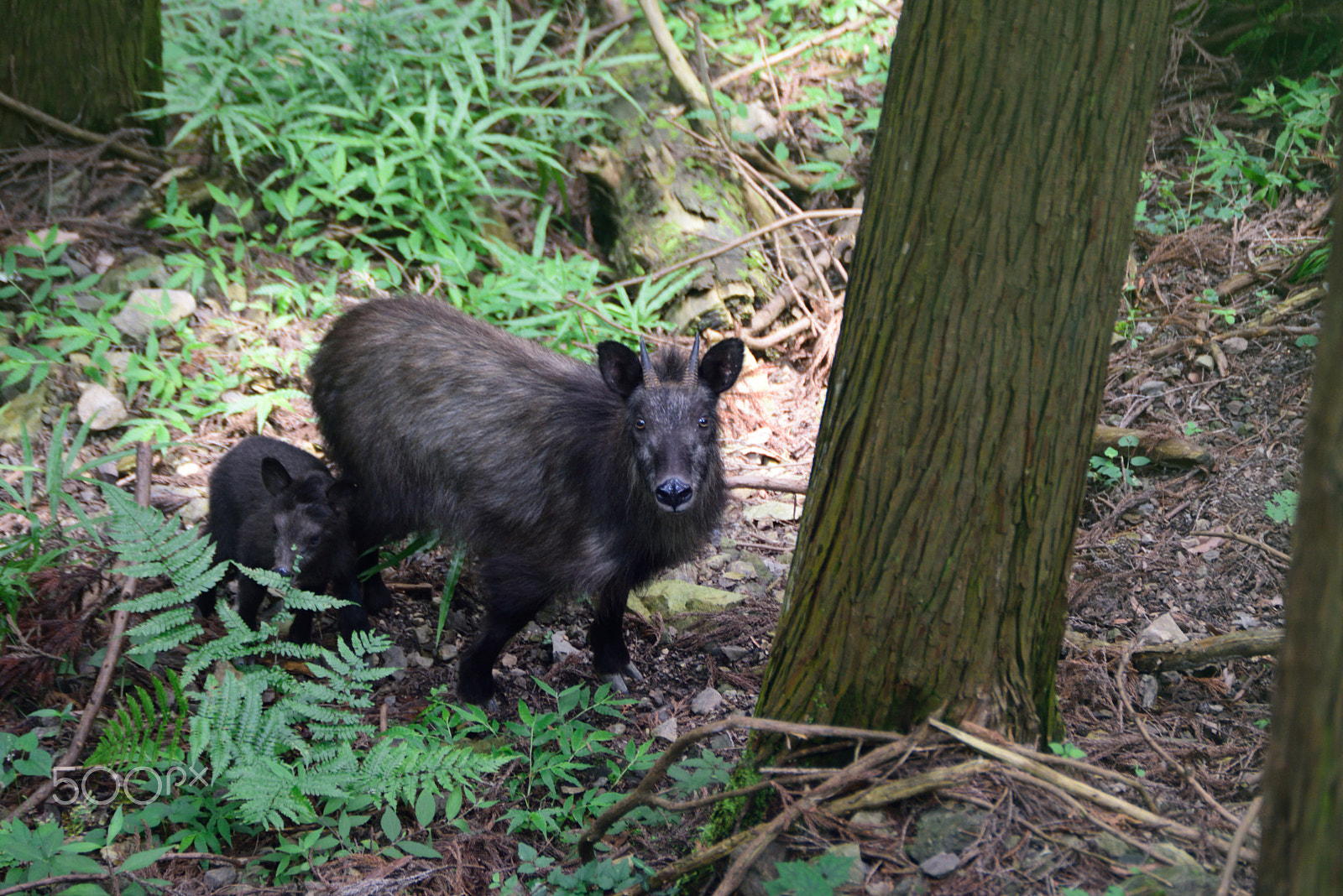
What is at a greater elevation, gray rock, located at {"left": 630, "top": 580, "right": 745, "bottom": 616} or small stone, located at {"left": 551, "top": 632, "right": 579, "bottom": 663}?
gray rock, located at {"left": 630, "top": 580, "right": 745, "bottom": 616}

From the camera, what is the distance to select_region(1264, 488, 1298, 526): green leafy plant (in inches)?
176

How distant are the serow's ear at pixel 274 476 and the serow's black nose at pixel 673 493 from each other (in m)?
1.95

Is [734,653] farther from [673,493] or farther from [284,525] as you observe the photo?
[284,525]

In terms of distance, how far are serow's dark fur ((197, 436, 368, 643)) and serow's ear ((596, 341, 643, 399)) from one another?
1561 millimetres

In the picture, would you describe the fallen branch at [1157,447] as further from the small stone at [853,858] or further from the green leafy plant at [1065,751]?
the small stone at [853,858]

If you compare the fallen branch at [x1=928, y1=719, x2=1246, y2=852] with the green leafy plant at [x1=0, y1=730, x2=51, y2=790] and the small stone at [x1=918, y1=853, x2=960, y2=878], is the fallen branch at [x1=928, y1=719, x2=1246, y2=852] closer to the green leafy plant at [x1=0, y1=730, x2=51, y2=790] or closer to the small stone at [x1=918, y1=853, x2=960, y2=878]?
the small stone at [x1=918, y1=853, x2=960, y2=878]

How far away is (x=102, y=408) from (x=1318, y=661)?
6247mm

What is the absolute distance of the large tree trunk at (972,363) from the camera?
7.97 ft

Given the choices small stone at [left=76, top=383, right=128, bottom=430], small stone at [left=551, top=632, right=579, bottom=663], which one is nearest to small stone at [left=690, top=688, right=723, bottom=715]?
small stone at [left=551, top=632, right=579, bottom=663]

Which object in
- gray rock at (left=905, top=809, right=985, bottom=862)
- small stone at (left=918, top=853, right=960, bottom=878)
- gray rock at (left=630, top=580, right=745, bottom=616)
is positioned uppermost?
gray rock at (left=905, top=809, right=985, bottom=862)

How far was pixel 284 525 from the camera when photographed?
4688 millimetres

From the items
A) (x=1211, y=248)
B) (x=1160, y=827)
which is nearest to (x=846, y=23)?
(x=1211, y=248)

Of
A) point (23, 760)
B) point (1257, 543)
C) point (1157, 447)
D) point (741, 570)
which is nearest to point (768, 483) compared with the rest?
point (741, 570)

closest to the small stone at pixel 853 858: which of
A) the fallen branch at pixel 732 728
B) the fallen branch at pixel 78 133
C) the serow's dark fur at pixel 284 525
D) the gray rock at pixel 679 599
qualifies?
the fallen branch at pixel 732 728
